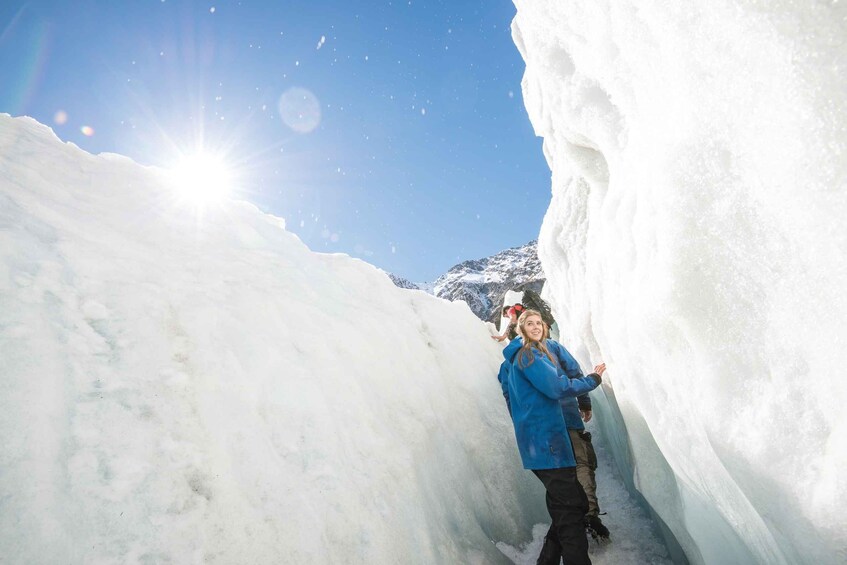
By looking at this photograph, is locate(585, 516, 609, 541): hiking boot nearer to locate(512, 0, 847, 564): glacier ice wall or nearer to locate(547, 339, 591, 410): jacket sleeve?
locate(512, 0, 847, 564): glacier ice wall

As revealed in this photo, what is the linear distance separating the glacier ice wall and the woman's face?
30.9 inches

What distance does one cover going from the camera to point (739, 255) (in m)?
1.63

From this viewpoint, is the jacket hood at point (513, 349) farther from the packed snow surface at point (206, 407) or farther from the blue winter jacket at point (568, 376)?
the packed snow surface at point (206, 407)

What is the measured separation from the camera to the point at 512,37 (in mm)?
7098

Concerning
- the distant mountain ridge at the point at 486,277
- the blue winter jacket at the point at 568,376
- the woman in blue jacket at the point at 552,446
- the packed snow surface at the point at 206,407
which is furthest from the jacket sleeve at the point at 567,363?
the distant mountain ridge at the point at 486,277

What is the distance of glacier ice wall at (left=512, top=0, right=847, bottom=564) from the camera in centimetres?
125

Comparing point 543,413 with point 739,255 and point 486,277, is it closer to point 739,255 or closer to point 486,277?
point 739,255

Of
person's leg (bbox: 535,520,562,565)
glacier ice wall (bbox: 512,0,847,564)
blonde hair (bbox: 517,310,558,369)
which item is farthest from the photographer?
blonde hair (bbox: 517,310,558,369)

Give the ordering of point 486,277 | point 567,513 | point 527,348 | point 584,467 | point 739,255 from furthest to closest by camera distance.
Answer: point 486,277 < point 584,467 < point 527,348 < point 567,513 < point 739,255

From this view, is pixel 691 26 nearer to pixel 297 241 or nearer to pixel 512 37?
pixel 297 241

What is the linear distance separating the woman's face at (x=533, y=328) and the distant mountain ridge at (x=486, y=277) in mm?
76310

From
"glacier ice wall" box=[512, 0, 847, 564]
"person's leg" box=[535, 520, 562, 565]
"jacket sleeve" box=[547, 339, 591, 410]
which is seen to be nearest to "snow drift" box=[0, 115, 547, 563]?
"person's leg" box=[535, 520, 562, 565]

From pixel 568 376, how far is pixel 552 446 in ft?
3.53

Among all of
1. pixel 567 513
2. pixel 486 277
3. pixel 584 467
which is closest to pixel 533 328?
pixel 567 513
